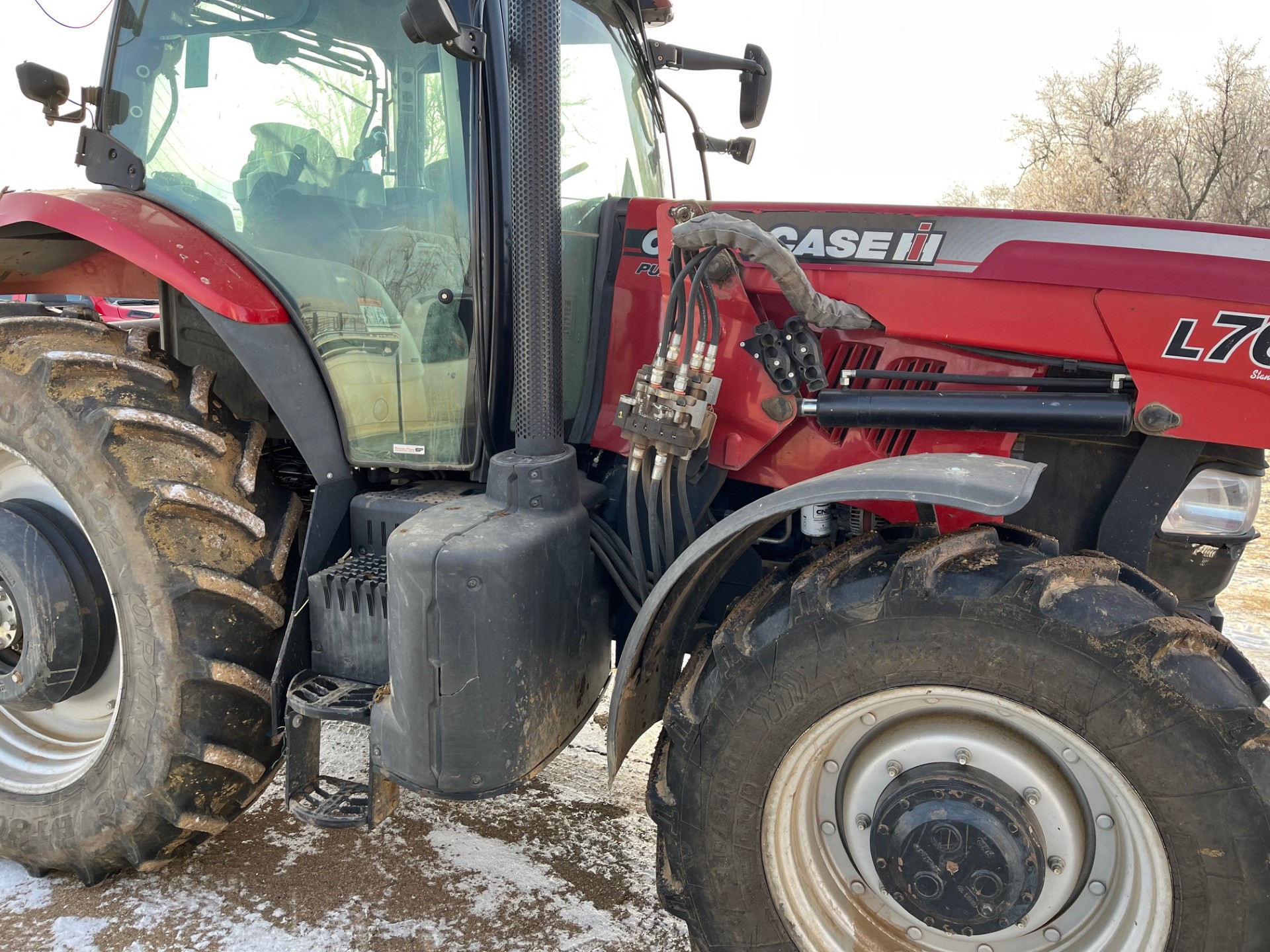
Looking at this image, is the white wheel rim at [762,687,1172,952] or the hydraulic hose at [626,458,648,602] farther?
the hydraulic hose at [626,458,648,602]

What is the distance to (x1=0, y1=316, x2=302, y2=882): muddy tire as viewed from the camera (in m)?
2.12

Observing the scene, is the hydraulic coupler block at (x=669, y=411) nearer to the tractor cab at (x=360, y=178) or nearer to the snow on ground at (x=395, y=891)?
the tractor cab at (x=360, y=178)

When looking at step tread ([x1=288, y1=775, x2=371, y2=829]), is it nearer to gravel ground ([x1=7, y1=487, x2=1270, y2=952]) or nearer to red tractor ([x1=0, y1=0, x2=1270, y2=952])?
red tractor ([x1=0, y1=0, x2=1270, y2=952])

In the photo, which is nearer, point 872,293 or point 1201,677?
point 1201,677

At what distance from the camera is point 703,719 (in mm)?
1784

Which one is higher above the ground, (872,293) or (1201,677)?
(872,293)

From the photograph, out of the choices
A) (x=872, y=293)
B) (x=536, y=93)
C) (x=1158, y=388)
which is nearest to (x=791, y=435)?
(x=872, y=293)

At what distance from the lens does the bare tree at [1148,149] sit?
1808 cm

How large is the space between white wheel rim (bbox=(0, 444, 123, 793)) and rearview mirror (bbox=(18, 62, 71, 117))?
3.15 feet

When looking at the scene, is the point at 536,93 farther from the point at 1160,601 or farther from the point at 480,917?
the point at 480,917

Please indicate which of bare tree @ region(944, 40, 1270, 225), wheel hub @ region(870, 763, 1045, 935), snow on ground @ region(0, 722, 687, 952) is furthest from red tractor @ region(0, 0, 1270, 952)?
bare tree @ region(944, 40, 1270, 225)

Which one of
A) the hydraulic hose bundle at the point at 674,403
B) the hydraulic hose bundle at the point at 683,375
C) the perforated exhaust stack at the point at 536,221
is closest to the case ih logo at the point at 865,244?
the hydraulic hose bundle at the point at 683,375

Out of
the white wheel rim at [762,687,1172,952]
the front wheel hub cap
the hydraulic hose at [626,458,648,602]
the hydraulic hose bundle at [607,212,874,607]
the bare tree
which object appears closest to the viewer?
the white wheel rim at [762,687,1172,952]

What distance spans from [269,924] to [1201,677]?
2.12 metres
